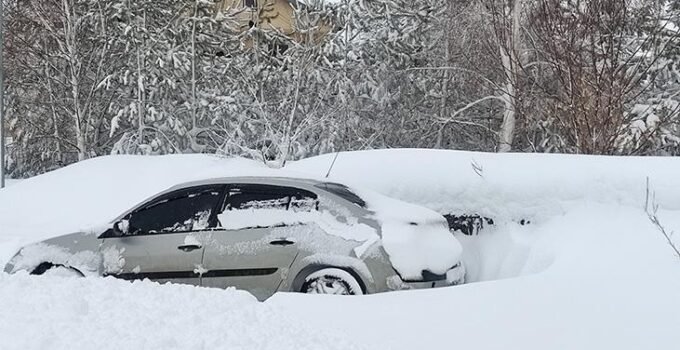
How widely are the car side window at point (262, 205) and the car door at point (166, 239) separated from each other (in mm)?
142

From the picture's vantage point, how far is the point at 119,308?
437 centimetres

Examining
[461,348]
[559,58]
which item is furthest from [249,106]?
[461,348]

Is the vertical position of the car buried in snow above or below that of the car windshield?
below

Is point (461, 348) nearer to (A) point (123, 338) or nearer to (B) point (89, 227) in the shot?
(A) point (123, 338)

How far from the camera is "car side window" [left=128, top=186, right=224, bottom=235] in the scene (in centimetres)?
579

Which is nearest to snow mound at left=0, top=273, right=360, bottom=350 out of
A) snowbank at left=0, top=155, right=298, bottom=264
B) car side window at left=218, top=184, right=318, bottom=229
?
car side window at left=218, top=184, right=318, bottom=229

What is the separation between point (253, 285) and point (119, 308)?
4.67 feet

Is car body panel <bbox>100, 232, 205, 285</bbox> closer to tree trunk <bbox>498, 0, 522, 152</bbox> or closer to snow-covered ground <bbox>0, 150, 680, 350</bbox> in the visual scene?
snow-covered ground <bbox>0, 150, 680, 350</bbox>

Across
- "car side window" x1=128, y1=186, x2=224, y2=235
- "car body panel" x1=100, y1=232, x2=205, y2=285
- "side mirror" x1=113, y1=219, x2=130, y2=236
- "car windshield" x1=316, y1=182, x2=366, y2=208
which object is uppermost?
"car windshield" x1=316, y1=182, x2=366, y2=208

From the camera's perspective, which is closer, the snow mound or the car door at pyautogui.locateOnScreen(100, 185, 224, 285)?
the snow mound

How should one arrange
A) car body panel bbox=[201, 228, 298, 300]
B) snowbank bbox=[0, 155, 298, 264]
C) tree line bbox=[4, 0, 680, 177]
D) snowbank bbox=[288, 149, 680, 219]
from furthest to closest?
1. tree line bbox=[4, 0, 680, 177]
2. snowbank bbox=[0, 155, 298, 264]
3. snowbank bbox=[288, 149, 680, 219]
4. car body panel bbox=[201, 228, 298, 300]

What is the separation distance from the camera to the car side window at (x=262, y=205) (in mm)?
5672

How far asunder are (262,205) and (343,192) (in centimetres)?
81

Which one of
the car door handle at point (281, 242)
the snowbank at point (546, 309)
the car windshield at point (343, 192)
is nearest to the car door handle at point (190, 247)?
the car door handle at point (281, 242)
